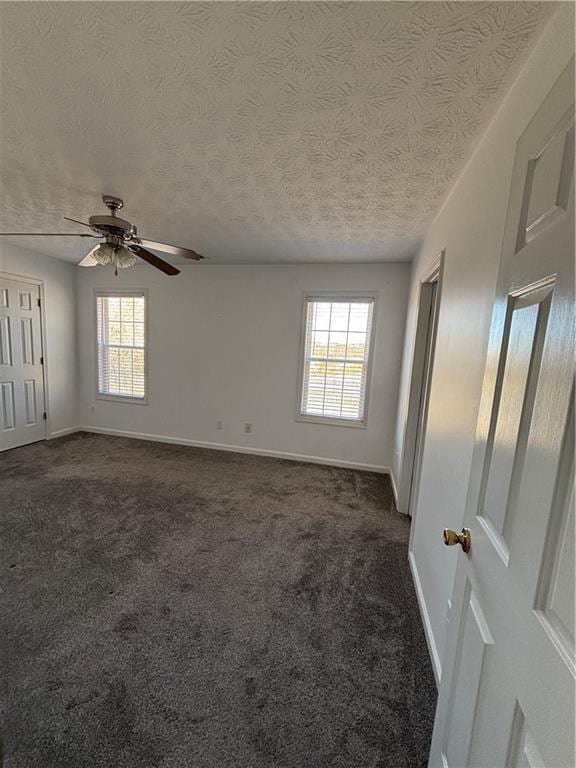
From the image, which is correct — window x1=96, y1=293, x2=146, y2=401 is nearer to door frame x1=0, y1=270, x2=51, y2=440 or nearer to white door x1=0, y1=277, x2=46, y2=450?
door frame x1=0, y1=270, x2=51, y2=440

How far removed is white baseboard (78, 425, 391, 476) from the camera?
158 inches

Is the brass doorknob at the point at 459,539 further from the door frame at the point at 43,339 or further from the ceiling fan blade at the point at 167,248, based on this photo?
the door frame at the point at 43,339

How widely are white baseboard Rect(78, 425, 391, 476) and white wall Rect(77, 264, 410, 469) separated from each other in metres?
0.04

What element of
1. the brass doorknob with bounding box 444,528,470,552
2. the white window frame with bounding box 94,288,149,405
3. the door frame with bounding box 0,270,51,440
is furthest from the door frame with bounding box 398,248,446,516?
the door frame with bounding box 0,270,51,440

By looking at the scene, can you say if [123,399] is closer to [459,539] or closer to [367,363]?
[367,363]

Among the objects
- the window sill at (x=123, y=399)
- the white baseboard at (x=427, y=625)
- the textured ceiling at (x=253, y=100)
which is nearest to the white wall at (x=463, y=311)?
the white baseboard at (x=427, y=625)

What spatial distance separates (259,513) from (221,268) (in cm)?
303

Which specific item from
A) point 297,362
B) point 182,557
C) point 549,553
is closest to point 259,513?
point 182,557

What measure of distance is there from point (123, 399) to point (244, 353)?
203cm

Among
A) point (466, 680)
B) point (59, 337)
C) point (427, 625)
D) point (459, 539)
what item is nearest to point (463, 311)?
point (459, 539)

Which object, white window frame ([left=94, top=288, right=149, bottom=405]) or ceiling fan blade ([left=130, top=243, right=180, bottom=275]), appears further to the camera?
white window frame ([left=94, top=288, right=149, bottom=405])

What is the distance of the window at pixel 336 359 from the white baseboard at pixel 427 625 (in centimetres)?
200

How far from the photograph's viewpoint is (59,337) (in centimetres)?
464

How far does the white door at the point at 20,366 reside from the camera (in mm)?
3943
